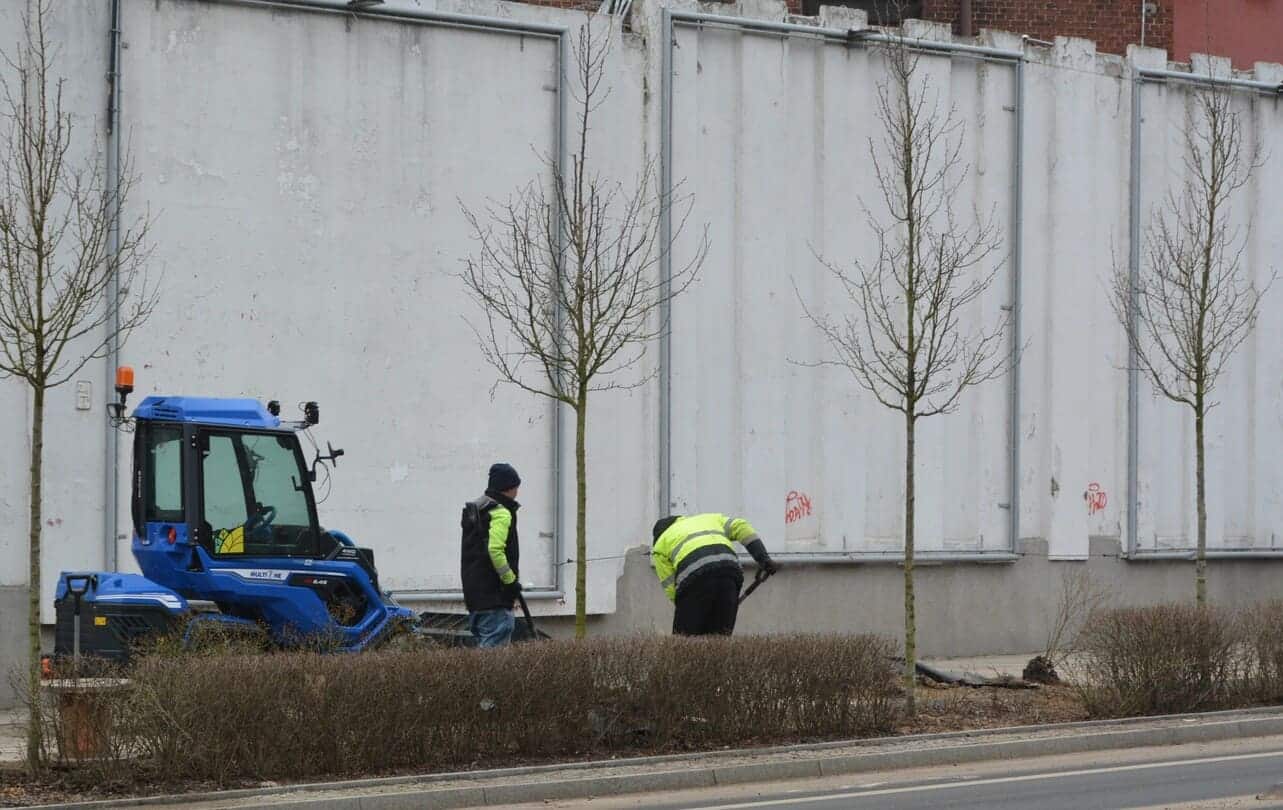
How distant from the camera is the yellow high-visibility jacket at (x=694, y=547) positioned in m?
13.8

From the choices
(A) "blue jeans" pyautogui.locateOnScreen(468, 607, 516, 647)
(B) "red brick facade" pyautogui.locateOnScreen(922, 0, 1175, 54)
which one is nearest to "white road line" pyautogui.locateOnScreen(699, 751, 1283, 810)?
(A) "blue jeans" pyautogui.locateOnScreen(468, 607, 516, 647)

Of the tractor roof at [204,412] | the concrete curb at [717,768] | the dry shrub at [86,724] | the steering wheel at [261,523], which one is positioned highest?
the tractor roof at [204,412]

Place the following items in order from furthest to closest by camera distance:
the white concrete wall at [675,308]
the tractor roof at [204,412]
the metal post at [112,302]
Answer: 1. the white concrete wall at [675,308]
2. the metal post at [112,302]
3. the tractor roof at [204,412]

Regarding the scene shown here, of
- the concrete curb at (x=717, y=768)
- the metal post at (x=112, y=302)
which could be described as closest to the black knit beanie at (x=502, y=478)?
the concrete curb at (x=717, y=768)

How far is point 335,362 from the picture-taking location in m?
17.5

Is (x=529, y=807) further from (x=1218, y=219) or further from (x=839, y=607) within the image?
(x=1218, y=219)

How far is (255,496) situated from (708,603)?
3.57m

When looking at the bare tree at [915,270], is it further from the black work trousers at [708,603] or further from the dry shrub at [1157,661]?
the black work trousers at [708,603]

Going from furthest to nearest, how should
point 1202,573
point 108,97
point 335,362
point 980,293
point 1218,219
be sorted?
1. point 1218,219
2. point 980,293
3. point 1202,573
4. point 335,362
5. point 108,97

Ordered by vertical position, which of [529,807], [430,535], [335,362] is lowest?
[529,807]

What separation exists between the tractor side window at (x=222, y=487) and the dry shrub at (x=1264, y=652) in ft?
26.7

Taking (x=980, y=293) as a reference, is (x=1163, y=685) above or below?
below

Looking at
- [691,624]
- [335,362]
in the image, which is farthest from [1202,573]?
[335,362]

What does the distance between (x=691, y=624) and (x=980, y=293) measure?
8367 mm
